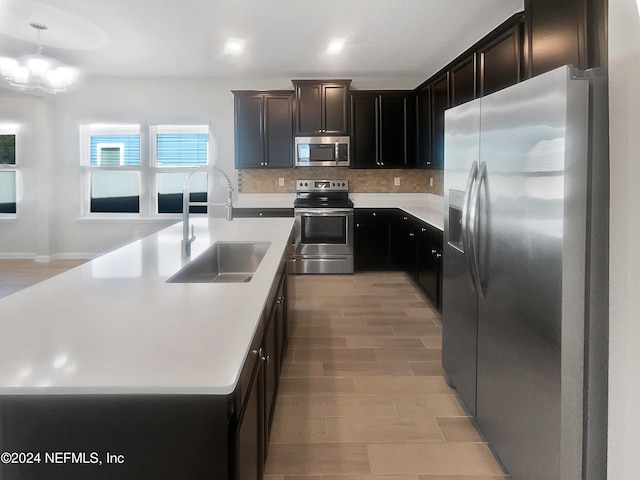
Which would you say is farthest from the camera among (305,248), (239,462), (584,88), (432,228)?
(305,248)

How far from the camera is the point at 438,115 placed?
518cm

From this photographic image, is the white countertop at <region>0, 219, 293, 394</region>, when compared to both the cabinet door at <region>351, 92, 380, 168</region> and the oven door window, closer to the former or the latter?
the oven door window

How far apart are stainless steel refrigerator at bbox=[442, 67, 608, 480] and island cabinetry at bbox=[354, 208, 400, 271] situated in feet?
12.9

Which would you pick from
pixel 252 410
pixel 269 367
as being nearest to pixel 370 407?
pixel 269 367

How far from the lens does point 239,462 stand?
1.24 m

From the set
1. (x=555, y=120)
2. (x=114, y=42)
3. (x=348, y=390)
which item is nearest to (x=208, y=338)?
(x=555, y=120)

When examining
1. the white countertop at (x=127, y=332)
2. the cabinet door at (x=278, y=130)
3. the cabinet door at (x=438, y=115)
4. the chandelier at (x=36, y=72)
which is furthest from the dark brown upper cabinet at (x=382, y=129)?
the white countertop at (x=127, y=332)

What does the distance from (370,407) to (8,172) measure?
6758 mm

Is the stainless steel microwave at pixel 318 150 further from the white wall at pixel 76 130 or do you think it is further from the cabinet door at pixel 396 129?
the white wall at pixel 76 130

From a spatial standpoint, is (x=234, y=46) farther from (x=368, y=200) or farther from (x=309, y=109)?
(x=368, y=200)

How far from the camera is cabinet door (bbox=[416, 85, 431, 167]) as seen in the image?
18.3ft

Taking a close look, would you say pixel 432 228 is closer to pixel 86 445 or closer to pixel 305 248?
pixel 305 248

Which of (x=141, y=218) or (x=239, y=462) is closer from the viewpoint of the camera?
(x=239, y=462)

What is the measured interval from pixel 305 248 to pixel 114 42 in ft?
9.97
